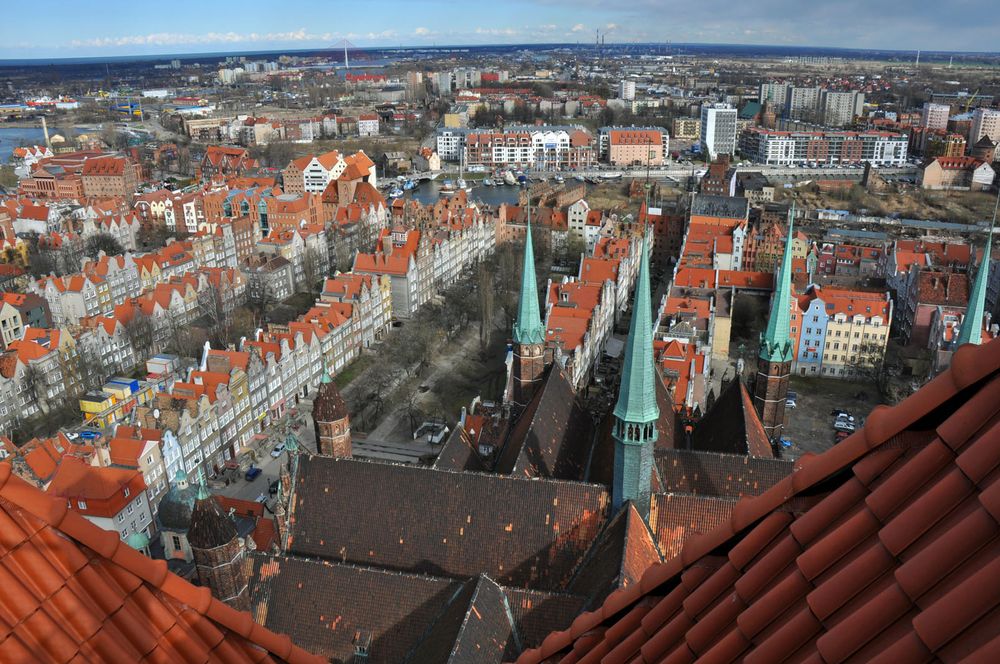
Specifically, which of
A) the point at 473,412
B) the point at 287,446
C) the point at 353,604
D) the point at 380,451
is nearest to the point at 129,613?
the point at 353,604

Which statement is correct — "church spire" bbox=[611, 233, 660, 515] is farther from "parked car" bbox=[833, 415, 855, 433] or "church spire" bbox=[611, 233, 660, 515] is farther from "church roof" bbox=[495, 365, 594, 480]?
"parked car" bbox=[833, 415, 855, 433]

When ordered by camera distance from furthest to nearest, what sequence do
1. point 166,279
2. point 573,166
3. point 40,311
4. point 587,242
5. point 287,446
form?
point 573,166 → point 587,242 → point 166,279 → point 40,311 → point 287,446

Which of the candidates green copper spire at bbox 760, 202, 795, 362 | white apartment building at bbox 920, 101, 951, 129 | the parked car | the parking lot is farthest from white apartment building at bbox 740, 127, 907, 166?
green copper spire at bbox 760, 202, 795, 362

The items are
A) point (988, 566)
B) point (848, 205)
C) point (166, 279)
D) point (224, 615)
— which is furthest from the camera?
point (848, 205)

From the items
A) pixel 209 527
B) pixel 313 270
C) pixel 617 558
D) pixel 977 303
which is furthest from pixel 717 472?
pixel 313 270

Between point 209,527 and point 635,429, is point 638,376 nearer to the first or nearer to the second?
point 635,429

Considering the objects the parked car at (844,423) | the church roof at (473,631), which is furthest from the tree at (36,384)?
the parked car at (844,423)

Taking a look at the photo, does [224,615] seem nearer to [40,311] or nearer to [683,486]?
[683,486]

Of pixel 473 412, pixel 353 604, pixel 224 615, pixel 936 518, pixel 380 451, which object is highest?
pixel 936 518
